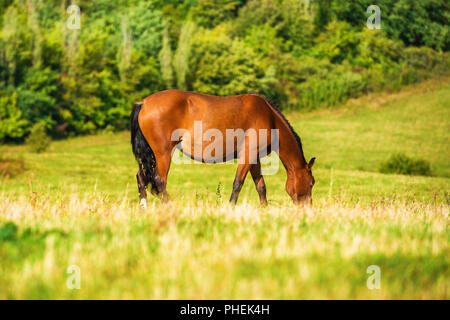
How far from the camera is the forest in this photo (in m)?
49.4

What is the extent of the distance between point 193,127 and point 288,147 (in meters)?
1.84

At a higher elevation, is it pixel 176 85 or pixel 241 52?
pixel 241 52

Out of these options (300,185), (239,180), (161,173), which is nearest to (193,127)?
(161,173)

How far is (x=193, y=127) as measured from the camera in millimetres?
8984

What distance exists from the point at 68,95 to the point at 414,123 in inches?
1348

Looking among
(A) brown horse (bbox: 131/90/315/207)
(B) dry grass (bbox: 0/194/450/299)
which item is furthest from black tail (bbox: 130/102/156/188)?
(B) dry grass (bbox: 0/194/450/299)

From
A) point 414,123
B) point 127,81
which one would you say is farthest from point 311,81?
point 127,81

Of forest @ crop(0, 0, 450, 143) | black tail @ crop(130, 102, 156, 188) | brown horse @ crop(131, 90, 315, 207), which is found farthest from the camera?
forest @ crop(0, 0, 450, 143)

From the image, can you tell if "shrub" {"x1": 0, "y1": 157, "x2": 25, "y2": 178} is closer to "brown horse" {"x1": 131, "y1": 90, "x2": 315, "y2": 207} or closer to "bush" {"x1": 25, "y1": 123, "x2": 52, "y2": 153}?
"bush" {"x1": 25, "y1": 123, "x2": 52, "y2": 153}

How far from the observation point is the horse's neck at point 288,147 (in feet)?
31.1

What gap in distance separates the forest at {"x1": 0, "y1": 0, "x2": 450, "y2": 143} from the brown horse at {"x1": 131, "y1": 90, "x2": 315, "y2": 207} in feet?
130

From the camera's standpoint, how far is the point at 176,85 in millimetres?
60688
